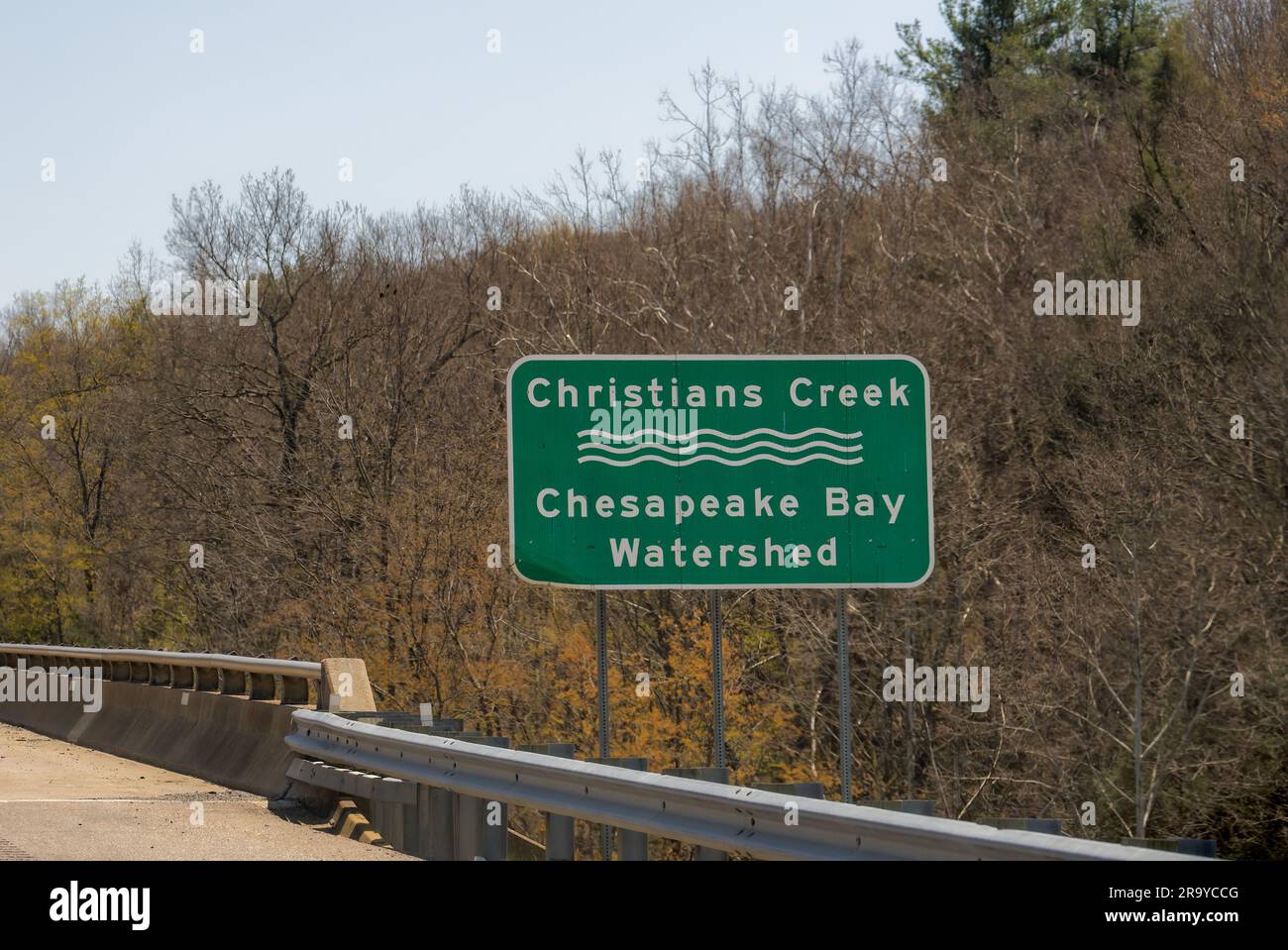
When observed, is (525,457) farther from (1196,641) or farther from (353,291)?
(353,291)

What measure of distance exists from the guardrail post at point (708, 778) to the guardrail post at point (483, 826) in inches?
43.3

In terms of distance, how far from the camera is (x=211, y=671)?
17.3 metres

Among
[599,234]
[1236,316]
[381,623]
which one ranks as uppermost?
[599,234]

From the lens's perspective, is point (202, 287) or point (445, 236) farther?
point (445, 236)

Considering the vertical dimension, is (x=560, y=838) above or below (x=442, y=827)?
above

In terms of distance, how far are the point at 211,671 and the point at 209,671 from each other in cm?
Result: 6

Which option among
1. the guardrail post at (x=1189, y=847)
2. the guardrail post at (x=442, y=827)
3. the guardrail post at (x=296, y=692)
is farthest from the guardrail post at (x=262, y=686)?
the guardrail post at (x=1189, y=847)

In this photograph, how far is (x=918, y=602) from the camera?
34.2 meters

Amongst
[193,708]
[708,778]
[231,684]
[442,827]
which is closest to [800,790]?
[708,778]

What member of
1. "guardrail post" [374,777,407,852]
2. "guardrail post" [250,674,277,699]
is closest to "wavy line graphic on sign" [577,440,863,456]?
"guardrail post" [374,777,407,852]

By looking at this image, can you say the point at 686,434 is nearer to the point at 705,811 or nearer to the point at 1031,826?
the point at 705,811

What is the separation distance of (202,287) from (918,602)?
24.0m

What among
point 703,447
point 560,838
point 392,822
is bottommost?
point 392,822
